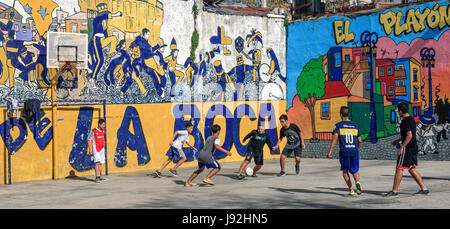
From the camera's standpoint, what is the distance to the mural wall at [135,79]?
17422 millimetres

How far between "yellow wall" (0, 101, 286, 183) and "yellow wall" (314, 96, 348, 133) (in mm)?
2246

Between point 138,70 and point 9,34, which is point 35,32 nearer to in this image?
point 9,34

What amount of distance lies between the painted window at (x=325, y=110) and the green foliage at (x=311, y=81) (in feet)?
1.29

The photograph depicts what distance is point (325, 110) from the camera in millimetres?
23375

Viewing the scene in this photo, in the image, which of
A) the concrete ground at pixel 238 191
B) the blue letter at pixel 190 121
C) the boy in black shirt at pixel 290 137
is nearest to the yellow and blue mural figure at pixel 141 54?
the blue letter at pixel 190 121

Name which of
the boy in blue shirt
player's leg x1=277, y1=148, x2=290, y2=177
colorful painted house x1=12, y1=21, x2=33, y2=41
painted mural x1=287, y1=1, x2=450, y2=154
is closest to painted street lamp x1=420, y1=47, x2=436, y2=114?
painted mural x1=287, y1=1, x2=450, y2=154

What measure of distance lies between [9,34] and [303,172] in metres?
9.20

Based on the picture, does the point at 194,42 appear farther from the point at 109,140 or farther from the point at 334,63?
the point at 334,63

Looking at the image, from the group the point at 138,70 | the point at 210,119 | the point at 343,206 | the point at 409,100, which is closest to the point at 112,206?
the point at 343,206

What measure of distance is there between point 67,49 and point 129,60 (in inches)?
110

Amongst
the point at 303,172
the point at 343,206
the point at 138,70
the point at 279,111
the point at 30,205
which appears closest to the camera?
the point at 343,206

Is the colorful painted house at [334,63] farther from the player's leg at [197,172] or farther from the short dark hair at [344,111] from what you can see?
the short dark hair at [344,111]

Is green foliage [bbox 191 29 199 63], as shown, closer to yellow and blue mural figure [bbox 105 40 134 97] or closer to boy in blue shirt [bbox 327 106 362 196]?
yellow and blue mural figure [bbox 105 40 134 97]

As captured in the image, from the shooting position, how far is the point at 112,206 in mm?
12344
